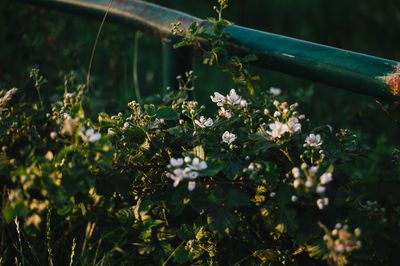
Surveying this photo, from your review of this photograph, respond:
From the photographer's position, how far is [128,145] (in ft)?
4.05

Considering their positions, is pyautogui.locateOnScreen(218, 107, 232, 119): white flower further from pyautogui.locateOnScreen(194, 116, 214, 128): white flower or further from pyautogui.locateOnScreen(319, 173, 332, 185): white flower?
pyautogui.locateOnScreen(319, 173, 332, 185): white flower

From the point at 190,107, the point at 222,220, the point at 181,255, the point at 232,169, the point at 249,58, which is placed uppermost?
the point at 249,58

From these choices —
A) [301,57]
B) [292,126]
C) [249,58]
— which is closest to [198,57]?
[249,58]

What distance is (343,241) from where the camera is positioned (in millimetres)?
882

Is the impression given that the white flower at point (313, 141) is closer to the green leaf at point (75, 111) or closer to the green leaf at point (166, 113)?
the green leaf at point (166, 113)

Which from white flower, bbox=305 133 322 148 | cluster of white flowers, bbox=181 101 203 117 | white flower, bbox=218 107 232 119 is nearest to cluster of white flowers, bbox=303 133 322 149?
white flower, bbox=305 133 322 148

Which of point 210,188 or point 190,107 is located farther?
point 190,107

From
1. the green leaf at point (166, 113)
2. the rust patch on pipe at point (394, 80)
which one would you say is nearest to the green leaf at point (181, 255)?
the green leaf at point (166, 113)

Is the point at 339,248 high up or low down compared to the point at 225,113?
down

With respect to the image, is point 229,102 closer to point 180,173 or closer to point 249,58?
point 249,58

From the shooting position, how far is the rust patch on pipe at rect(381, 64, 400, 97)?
106 cm

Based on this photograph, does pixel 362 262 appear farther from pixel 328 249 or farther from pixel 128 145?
pixel 128 145

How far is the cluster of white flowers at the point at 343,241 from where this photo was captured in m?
0.87

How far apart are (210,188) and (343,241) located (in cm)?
38
